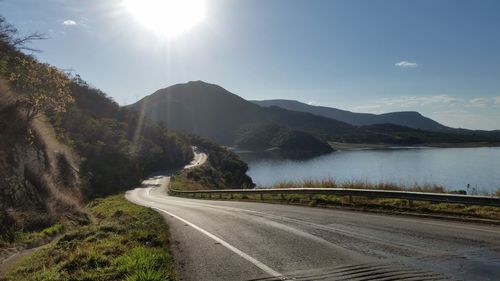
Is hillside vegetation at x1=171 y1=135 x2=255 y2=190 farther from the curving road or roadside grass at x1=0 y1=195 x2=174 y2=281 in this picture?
roadside grass at x1=0 y1=195 x2=174 y2=281

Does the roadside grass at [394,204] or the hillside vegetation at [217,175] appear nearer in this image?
the roadside grass at [394,204]

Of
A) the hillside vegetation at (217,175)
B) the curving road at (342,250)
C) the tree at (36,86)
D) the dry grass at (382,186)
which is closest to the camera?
the curving road at (342,250)

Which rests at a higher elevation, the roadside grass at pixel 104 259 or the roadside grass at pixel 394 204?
the roadside grass at pixel 394 204

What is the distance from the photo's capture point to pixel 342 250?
8.21 m

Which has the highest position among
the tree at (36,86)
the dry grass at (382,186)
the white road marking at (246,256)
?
the tree at (36,86)

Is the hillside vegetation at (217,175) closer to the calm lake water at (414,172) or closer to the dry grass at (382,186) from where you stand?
the calm lake water at (414,172)

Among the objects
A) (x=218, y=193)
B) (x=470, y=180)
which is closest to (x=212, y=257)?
(x=218, y=193)

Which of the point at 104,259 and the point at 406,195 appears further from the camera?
the point at 406,195

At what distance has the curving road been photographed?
6551 millimetres

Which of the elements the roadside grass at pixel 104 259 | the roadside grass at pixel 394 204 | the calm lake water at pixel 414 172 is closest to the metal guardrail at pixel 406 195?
the roadside grass at pixel 394 204

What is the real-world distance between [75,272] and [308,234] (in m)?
5.24

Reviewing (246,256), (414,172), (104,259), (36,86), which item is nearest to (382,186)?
(246,256)

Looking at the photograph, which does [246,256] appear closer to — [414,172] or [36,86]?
[36,86]

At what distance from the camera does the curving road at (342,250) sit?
6.55 metres
